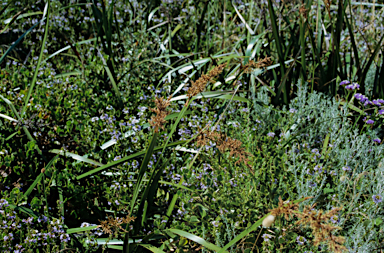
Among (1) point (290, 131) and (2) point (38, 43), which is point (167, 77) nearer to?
(1) point (290, 131)

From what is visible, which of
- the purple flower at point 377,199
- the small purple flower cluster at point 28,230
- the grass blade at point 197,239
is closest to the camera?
the grass blade at point 197,239

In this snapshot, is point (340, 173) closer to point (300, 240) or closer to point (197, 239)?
point (300, 240)

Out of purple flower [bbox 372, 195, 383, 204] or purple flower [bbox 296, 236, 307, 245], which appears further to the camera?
purple flower [bbox 372, 195, 383, 204]

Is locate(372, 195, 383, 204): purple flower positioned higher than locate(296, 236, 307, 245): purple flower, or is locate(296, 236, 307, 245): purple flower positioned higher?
locate(372, 195, 383, 204): purple flower

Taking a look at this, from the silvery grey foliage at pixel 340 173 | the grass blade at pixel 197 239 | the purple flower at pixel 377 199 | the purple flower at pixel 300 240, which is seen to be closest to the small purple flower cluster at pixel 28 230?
the grass blade at pixel 197 239

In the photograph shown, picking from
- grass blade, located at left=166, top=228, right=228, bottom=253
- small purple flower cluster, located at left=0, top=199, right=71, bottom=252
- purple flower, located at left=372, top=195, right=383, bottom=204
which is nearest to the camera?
grass blade, located at left=166, top=228, right=228, bottom=253

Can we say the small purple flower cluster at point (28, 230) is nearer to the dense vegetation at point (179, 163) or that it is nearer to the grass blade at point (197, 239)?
the dense vegetation at point (179, 163)

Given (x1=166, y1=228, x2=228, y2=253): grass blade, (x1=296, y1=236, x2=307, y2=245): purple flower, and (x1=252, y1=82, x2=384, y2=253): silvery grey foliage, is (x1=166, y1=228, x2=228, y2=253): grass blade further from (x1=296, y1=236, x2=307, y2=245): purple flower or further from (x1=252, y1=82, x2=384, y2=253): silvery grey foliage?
(x1=252, y1=82, x2=384, y2=253): silvery grey foliage

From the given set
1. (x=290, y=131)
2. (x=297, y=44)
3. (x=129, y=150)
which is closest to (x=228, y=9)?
(x=297, y=44)

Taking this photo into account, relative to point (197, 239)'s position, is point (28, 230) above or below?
above

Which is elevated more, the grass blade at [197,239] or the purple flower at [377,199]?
the purple flower at [377,199]

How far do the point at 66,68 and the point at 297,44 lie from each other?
249cm

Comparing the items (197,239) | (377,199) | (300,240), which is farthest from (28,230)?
(377,199)

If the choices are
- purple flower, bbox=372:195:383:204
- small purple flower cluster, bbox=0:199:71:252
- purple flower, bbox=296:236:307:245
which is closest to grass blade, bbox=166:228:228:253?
purple flower, bbox=296:236:307:245
